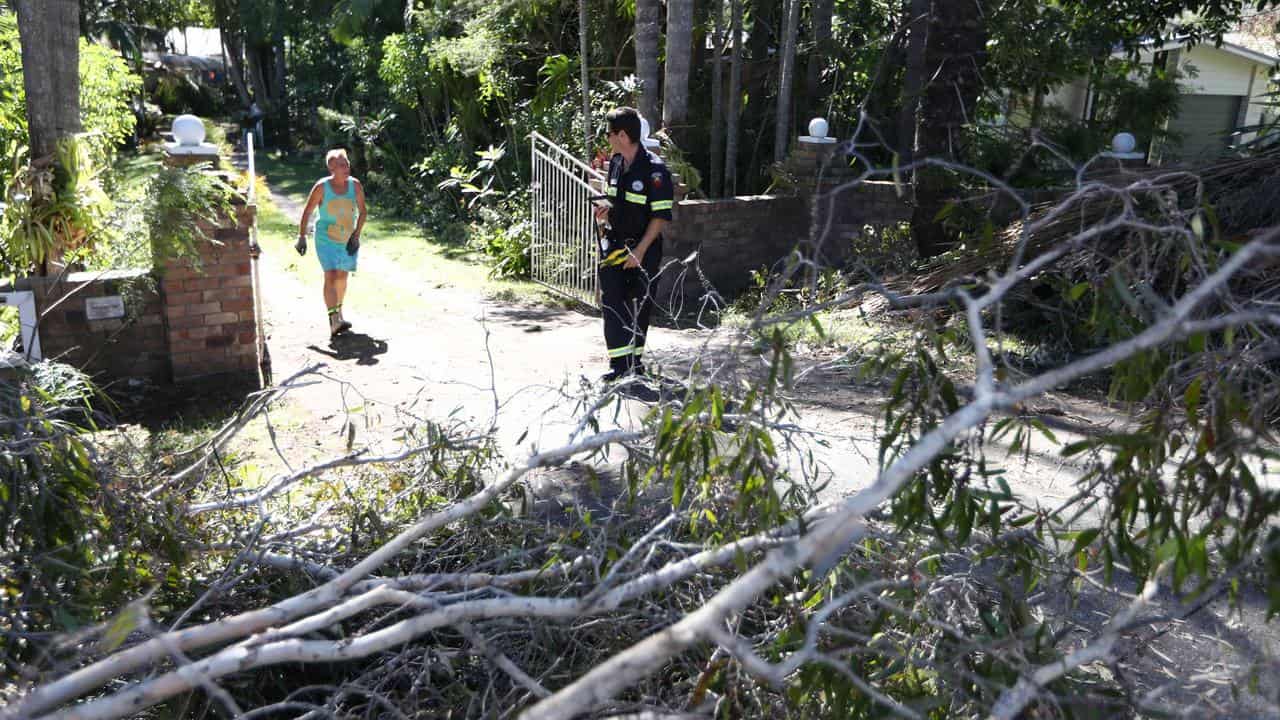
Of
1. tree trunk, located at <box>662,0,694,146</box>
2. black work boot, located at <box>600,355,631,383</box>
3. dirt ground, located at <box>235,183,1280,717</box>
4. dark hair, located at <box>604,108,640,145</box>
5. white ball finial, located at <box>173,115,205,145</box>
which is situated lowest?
dirt ground, located at <box>235,183,1280,717</box>

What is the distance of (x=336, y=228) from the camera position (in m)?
8.12

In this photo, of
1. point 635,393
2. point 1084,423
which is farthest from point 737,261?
point 1084,423

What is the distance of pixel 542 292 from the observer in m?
10.1

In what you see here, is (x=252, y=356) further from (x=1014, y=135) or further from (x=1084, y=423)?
(x=1014, y=135)

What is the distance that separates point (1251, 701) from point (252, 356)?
5871mm

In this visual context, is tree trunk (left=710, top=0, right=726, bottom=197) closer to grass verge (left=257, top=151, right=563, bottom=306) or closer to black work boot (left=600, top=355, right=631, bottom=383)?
grass verge (left=257, top=151, right=563, bottom=306)

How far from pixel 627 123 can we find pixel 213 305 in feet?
9.61

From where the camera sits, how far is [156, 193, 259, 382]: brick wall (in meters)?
6.51

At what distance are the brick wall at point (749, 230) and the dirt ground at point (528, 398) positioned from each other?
1.07 meters

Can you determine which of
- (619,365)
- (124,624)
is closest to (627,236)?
(619,365)

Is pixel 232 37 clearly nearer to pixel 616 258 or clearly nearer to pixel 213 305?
pixel 213 305

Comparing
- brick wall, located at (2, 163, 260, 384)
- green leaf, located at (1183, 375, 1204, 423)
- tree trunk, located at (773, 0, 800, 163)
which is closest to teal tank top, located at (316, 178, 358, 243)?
brick wall, located at (2, 163, 260, 384)

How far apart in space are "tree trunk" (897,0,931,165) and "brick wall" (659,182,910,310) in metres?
0.61

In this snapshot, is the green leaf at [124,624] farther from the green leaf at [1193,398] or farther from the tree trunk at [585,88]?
the tree trunk at [585,88]
